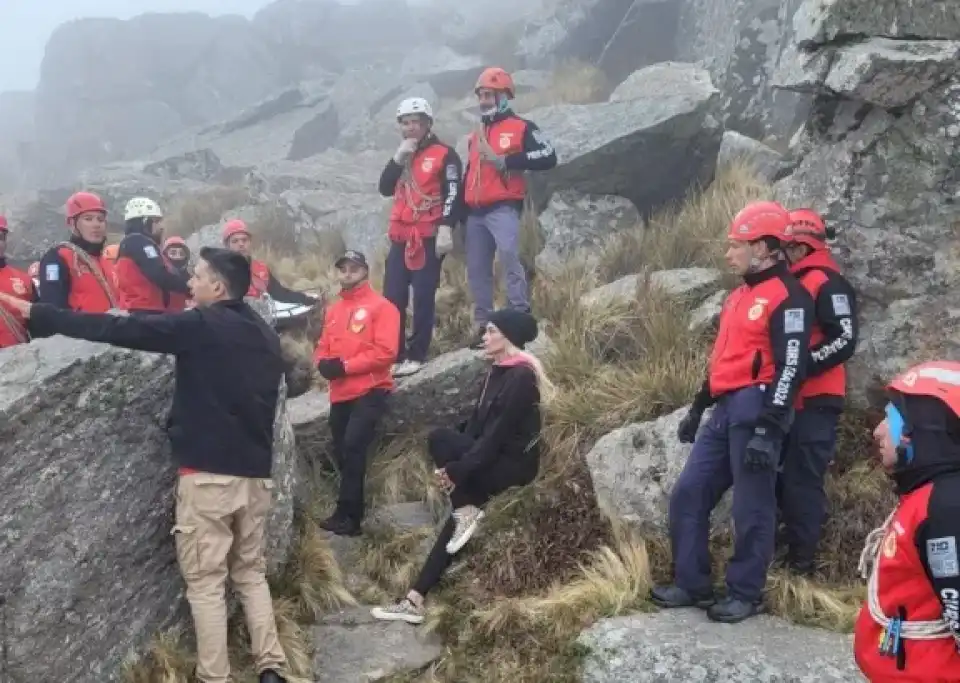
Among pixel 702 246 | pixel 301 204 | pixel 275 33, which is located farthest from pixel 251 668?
pixel 275 33

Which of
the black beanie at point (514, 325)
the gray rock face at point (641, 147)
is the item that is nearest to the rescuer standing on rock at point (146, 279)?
the black beanie at point (514, 325)

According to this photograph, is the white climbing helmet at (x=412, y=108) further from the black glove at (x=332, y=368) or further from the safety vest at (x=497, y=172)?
the black glove at (x=332, y=368)

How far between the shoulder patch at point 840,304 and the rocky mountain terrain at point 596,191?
1.42m

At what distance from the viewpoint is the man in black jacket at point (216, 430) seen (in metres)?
4.39

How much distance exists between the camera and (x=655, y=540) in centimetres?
551

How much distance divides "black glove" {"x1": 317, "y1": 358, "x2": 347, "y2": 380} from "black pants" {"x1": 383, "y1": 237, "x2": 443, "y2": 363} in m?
1.43

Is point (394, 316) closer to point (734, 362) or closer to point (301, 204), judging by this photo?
point (734, 362)

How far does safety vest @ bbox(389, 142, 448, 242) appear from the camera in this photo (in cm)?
798

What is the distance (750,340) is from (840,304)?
2.03ft

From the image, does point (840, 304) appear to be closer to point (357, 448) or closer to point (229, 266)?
point (229, 266)

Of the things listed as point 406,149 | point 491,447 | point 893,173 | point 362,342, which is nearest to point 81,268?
point 362,342

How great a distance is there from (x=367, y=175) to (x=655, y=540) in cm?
1325

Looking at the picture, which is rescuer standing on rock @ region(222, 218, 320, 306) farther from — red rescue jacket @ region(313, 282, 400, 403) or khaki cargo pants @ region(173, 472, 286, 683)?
khaki cargo pants @ region(173, 472, 286, 683)

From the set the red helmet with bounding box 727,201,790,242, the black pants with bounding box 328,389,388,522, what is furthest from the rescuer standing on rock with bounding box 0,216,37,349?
the red helmet with bounding box 727,201,790,242
